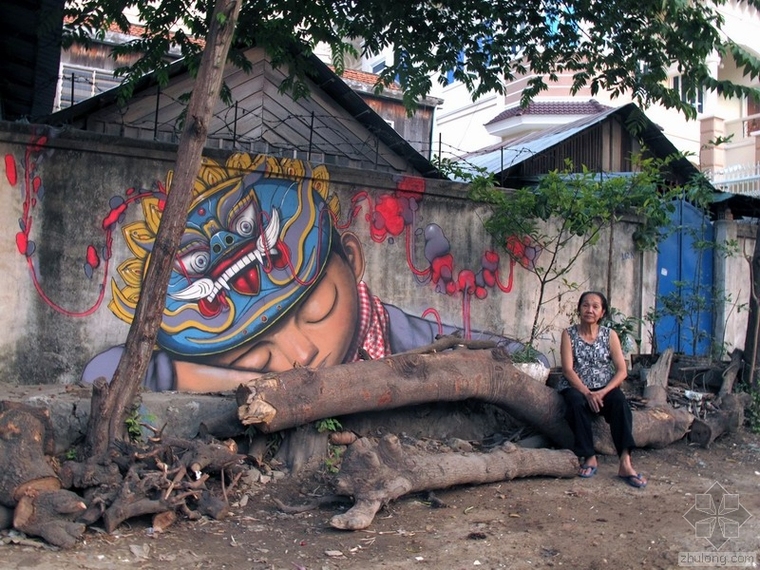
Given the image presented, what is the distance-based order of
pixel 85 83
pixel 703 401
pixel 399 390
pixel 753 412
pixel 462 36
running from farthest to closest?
pixel 85 83 < pixel 462 36 < pixel 753 412 < pixel 703 401 < pixel 399 390

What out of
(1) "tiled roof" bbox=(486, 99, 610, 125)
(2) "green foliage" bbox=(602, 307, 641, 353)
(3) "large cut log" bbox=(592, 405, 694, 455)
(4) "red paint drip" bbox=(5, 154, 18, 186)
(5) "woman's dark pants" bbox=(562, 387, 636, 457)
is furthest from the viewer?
(1) "tiled roof" bbox=(486, 99, 610, 125)

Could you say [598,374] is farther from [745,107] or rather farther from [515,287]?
[745,107]

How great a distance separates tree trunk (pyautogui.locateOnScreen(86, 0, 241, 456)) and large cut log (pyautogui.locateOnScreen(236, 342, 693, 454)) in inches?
27.5

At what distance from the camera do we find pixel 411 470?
4555 mm

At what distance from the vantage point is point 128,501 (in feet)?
12.9

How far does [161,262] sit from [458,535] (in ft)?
7.78

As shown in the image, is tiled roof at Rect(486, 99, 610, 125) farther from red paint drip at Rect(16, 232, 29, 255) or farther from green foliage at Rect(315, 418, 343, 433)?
red paint drip at Rect(16, 232, 29, 255)

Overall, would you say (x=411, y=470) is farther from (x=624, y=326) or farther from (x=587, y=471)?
(x=624, y=326)

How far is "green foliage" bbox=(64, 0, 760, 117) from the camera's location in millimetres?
6879

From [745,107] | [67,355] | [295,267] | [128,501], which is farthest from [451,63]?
[745,107]

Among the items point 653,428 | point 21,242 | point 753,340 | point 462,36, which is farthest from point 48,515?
point 753,340

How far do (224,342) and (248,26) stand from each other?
305 centimetres

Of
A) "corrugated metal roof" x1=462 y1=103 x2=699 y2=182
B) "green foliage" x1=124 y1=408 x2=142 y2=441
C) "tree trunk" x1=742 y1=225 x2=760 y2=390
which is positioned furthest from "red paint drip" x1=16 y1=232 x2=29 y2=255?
"corrugated metal roof" x1=462 y1=103 x2=699 y2=182

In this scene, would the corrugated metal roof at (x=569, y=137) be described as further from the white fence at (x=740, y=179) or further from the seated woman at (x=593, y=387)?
the seated woman at (x=593, y=387)
